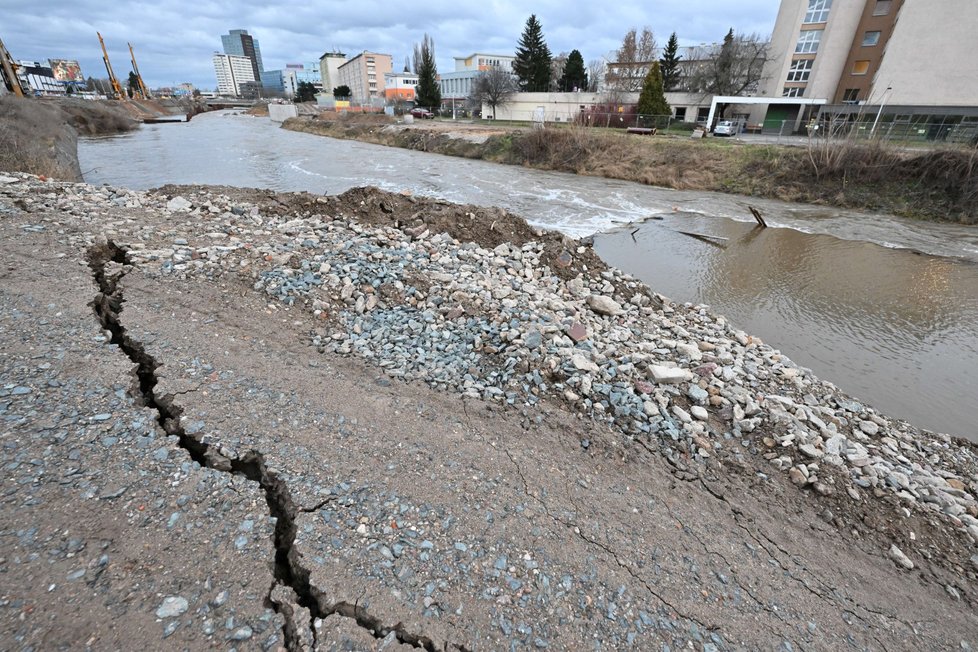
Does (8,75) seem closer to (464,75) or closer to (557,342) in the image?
(464,75)

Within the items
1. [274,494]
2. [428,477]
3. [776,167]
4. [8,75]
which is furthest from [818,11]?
[8,75]

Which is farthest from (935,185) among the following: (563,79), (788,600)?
(563,79)

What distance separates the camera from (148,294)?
5.57m

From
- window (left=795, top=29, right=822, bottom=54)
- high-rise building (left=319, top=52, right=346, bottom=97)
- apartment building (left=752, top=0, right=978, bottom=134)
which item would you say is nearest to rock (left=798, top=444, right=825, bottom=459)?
apartment building (left=752, top=0, right=978, bottom=134)

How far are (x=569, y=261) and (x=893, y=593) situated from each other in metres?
6.36

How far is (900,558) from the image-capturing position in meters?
3.30

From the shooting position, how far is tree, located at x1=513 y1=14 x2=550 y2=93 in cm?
5550

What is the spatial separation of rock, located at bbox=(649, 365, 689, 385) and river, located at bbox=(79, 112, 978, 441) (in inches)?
133

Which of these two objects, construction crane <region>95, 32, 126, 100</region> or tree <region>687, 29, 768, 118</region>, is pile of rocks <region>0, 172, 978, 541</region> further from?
construction crane <region>95, 32, 126, 100</region>

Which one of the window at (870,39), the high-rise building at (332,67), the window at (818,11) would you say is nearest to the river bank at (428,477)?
the window at (870,39)

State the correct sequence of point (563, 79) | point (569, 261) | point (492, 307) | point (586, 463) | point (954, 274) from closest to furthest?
point (586, 463) → point (492, 307) → point (569, 261) → point (954, 274) → point (563, 79)

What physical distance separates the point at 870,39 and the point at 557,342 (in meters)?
49.9

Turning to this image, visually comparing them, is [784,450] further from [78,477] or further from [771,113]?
[771,113]

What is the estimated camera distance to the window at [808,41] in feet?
131
